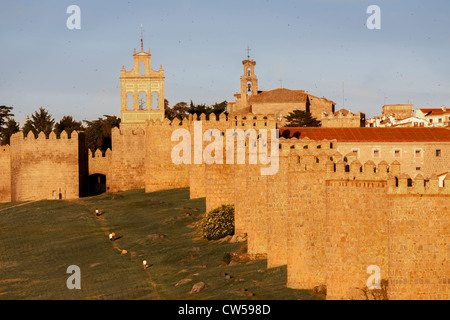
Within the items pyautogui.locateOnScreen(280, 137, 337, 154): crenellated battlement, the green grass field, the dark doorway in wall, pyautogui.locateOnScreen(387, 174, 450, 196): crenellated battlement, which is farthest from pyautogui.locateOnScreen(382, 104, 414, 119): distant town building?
pyautogui.locateOnScreen(387, 174, 450, 196): crenellated battlement

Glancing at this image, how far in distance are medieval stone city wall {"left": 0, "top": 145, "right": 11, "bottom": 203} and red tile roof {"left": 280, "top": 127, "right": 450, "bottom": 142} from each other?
88.1ft

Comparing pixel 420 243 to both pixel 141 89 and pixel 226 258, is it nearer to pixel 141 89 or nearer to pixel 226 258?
pixel 226 258

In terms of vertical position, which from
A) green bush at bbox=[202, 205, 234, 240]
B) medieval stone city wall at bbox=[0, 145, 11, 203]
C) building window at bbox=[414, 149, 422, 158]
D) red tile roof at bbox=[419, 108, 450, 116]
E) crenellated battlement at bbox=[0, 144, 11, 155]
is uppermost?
red tile roof at bbox=[419, 108, 450, 116]

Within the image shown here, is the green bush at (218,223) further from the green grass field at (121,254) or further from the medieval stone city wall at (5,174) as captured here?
the medieval stone city wall at (5,174)

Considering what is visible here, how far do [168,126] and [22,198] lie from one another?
45.9 feet

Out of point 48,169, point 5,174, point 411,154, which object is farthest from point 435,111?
point 5,174

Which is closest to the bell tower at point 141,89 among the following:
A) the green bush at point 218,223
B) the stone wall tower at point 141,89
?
the stone wall tower at point 141,89

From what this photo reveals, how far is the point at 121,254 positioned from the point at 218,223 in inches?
246

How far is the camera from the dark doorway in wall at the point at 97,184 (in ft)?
244

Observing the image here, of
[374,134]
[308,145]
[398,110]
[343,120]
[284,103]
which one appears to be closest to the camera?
[308,145]

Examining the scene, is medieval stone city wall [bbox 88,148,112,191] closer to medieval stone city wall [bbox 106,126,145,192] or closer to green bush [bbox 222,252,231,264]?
medieval stone city wall [bbox 106,126,145,192]

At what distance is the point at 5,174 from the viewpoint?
72750mm

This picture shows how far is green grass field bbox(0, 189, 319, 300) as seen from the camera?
35.4 metres

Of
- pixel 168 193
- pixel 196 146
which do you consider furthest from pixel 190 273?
pixel 168 193
